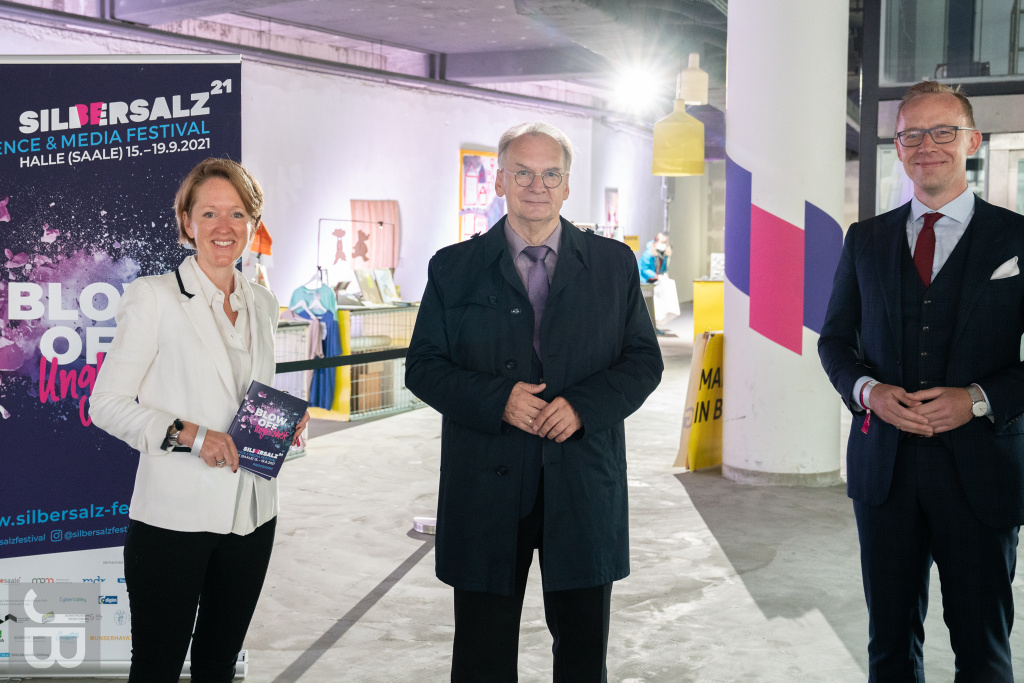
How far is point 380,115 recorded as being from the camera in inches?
Result: 451

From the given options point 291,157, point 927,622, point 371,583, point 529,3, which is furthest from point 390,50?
point 927,622

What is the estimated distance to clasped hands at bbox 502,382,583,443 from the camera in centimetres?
203

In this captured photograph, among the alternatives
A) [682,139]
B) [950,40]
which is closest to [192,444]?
[950,40]

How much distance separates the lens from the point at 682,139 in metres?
8.27

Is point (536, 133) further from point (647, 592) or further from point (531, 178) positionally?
point (647, 592)

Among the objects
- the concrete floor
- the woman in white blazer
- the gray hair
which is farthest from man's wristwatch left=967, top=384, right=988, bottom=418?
the woman in white blazer

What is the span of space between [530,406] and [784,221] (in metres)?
3.93

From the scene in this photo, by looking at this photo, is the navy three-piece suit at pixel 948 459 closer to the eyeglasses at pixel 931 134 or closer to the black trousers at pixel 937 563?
the black trousers at pixel 937 563

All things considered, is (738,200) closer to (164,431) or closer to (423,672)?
(423,672)

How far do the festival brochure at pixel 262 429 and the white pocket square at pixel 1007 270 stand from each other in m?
1.60

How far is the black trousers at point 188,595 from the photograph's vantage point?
6.78 ft

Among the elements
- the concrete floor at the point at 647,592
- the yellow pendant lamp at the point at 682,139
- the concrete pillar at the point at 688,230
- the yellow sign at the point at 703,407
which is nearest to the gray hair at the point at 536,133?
the concrete floor at the point at 647,592

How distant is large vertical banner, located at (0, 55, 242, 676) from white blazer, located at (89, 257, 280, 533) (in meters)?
0.73

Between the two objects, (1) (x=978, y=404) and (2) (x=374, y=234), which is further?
(2) (x=374, y=234)
